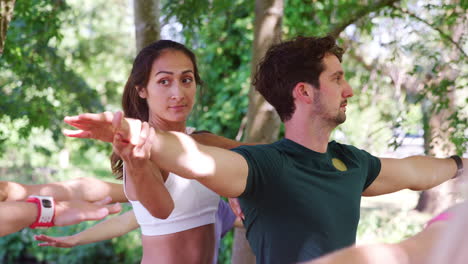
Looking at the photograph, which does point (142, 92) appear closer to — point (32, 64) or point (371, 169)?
point (371, 169)

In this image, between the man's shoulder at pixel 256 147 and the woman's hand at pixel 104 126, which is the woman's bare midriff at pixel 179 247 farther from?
Result: the woman's hand at pixel 104 126

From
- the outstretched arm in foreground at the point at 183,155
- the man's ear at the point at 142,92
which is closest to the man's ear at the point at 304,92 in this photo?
the outstretched arm in foreground at the point at 183,155

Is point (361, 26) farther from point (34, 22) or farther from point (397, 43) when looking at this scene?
point (34, 22)

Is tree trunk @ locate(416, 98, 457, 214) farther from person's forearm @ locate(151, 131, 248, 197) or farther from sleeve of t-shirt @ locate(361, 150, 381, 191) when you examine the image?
person's forearm @ locate(151, 131, 248, 197)

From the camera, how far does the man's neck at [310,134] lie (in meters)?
2.26

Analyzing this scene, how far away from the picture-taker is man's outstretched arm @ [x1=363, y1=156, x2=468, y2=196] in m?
2.53

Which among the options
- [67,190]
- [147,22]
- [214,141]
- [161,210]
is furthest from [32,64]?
[161,210]

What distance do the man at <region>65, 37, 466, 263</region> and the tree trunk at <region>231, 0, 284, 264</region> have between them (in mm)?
1153

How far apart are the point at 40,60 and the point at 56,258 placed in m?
3.54

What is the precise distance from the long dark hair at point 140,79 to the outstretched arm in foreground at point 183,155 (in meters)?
0.74

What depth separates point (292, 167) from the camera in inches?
82.9

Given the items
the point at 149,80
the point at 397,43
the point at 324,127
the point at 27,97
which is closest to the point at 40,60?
the point at 27,97

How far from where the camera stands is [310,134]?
226 cm

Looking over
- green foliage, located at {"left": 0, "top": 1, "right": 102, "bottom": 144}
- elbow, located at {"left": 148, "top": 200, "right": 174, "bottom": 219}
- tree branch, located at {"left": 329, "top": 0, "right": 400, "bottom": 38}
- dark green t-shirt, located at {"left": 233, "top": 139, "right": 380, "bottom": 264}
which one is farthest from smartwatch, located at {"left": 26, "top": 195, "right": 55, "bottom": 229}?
tree branch, located at {"left": 329, "top": 0, "right": 400, "bottom": 38}
